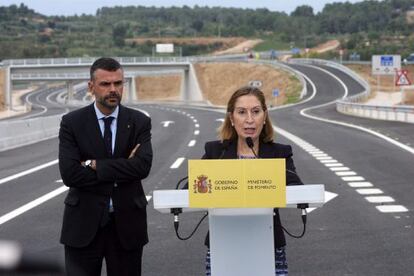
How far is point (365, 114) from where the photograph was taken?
4703 cm

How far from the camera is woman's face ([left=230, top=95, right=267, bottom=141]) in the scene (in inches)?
175

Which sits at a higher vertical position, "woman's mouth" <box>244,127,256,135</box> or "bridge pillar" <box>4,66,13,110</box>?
"woman's mouth" <box>244,127,256,135</box>

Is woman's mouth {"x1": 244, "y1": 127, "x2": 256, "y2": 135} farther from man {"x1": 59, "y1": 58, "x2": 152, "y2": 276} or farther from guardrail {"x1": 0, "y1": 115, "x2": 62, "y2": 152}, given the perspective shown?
guardrail {"x1": 0, "y1": 115, "x2": 62, "y2": 152}

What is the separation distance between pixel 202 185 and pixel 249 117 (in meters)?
0.77

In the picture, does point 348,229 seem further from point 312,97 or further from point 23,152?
point 312,97

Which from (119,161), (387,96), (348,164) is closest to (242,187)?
(119,161)

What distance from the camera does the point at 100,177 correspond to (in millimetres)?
4418

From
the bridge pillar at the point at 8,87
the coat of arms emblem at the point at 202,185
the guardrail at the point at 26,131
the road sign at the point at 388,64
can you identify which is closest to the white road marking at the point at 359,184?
the coat of arms emblem at the point at 202,185

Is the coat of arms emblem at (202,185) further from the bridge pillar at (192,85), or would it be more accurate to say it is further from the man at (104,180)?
the bridge pillar at (192,85)

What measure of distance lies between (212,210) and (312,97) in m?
79.1

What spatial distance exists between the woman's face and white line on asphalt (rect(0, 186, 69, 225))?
6.90 m

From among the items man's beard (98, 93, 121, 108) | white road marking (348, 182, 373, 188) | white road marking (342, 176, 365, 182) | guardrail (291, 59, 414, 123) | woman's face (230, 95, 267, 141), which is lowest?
guardrail (291, 59, 414, 123)

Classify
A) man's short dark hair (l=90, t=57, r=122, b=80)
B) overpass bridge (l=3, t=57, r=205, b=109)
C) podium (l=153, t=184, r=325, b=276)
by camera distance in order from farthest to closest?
overpass bridge (l=3, t=57, r=205, b=109), man's short dark hair (l=90, t=57, r=122, b=80), podium (l=153, t=184, r=325, b=276)

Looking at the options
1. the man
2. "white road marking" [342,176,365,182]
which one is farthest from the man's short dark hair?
"white road marking" [342,176,365,182]
